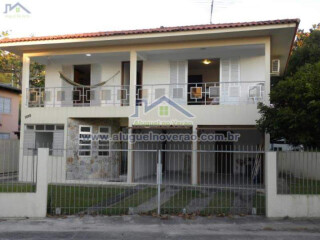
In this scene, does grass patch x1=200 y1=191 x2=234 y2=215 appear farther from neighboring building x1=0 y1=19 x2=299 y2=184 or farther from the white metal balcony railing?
the white metal balcony railing

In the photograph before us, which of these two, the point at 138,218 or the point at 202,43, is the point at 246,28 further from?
the point at 138,218

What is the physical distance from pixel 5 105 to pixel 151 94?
13668 millimetres

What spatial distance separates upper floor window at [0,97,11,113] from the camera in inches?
896

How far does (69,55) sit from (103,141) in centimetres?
410

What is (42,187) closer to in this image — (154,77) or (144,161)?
(144,161)

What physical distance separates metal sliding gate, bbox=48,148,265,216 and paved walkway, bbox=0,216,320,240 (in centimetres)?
55

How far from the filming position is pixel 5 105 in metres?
23.2

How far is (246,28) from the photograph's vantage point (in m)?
12.0

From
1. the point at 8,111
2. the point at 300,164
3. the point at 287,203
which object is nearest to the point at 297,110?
the point at 300,164

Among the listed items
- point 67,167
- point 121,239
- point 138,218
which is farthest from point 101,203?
point 67,167

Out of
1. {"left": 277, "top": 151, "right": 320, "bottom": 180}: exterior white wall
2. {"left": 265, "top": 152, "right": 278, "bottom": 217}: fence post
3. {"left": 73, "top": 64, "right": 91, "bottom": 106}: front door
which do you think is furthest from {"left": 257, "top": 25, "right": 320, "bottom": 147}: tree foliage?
{"left": 73, "top": 64, "right": 91, "bottom": 106}: front door

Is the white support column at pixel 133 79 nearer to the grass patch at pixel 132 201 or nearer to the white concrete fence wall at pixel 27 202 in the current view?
the grass patch at pixel 132 201

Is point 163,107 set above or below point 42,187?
above

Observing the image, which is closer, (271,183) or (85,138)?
(271,183)
